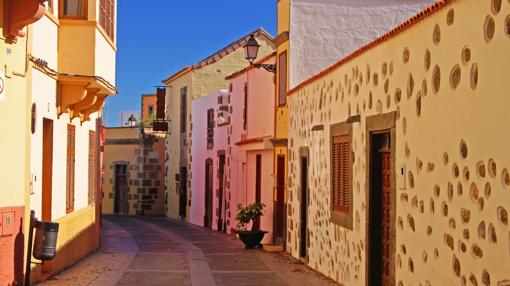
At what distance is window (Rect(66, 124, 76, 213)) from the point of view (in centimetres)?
1521

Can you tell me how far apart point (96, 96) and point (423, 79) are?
8.22m

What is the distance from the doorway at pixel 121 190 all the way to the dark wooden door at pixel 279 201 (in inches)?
821

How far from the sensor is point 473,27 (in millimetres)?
7199

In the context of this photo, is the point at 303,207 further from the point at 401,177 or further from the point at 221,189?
the point at 221,189

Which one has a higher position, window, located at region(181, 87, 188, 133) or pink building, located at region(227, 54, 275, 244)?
window, located at region(181, 87, 188, 133)

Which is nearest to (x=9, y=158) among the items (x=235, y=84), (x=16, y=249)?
(x=16, y=249)

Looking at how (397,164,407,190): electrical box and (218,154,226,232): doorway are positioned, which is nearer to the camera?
(397,164,407,190): electrical box

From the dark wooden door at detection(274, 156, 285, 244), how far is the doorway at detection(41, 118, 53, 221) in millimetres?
7718

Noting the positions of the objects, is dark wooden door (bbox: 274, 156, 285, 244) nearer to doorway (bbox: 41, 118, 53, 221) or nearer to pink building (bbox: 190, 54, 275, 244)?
pink building (bbox: 190, 54, 275, 244)

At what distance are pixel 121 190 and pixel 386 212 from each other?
31240mm

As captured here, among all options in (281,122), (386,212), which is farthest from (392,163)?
(281,122)

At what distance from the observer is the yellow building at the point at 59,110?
10.9 m

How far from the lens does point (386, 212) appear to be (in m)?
11.0

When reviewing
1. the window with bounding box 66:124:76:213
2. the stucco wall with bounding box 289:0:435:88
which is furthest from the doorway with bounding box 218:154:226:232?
the window with bounding box 66:124:76:213
